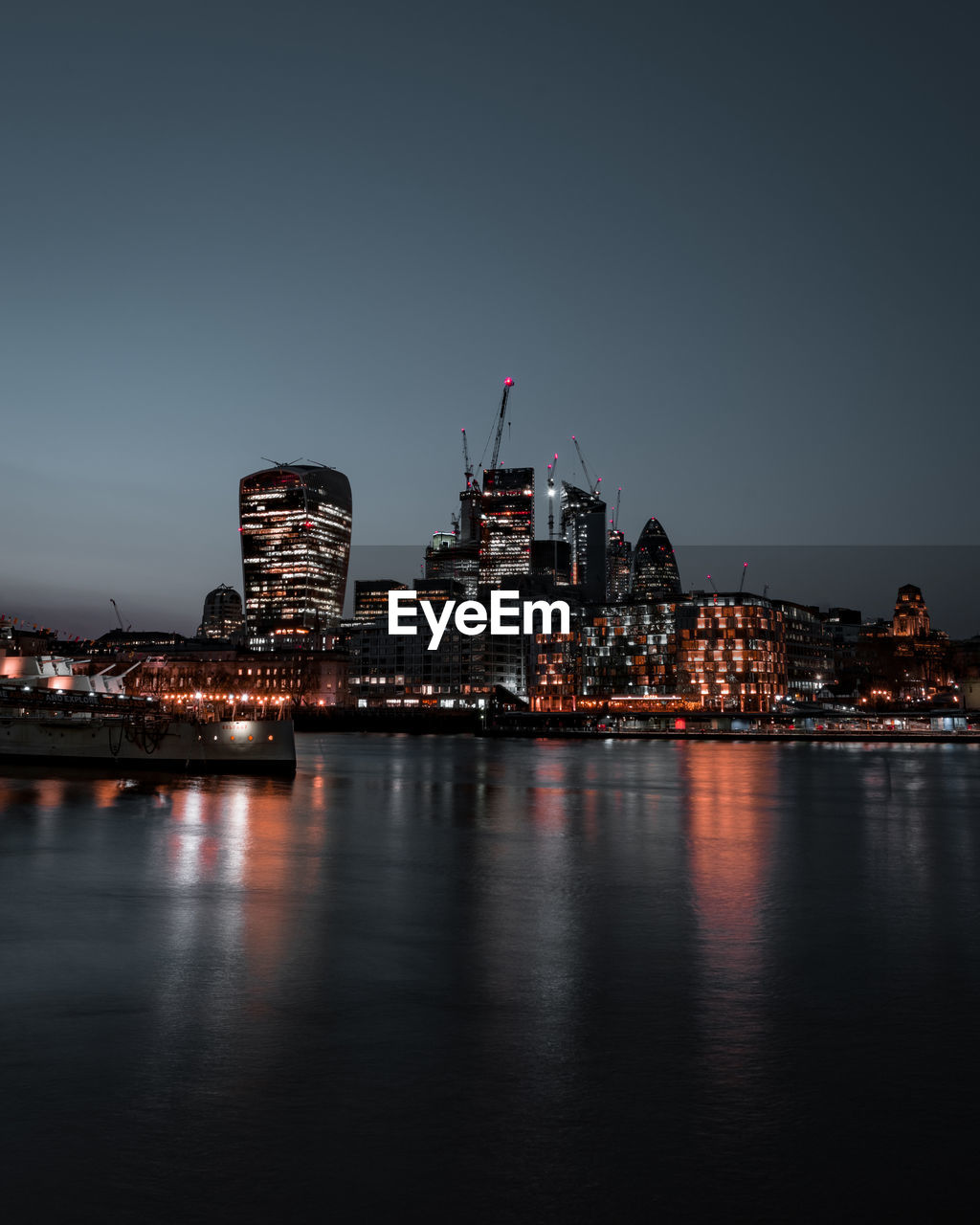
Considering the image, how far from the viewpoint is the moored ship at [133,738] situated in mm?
69000

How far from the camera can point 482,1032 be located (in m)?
13.6

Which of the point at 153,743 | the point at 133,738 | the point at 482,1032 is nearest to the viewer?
the point at 482,1032

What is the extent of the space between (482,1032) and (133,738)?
6072 centimetres

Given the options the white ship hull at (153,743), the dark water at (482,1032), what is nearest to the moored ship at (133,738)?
the white ship hull at (153,743)

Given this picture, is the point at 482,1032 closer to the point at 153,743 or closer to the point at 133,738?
the point at 153,743

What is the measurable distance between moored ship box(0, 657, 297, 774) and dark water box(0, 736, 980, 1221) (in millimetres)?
34122

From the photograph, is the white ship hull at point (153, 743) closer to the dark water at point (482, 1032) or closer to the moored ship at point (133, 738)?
the moored ship at point (133, 738)

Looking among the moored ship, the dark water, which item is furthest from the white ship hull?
the dark water

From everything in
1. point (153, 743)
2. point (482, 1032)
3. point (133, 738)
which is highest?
point (133, 738)

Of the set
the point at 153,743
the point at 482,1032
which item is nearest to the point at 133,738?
the point at 153,743

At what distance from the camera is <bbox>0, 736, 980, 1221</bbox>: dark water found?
9039 mm

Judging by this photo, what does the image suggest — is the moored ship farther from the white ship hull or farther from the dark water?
the dark water

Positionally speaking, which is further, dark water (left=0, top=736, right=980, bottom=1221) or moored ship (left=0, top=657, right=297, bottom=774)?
moored ship (left=0, top=657, right=297, bottom=774)

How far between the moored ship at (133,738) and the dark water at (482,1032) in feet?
112
